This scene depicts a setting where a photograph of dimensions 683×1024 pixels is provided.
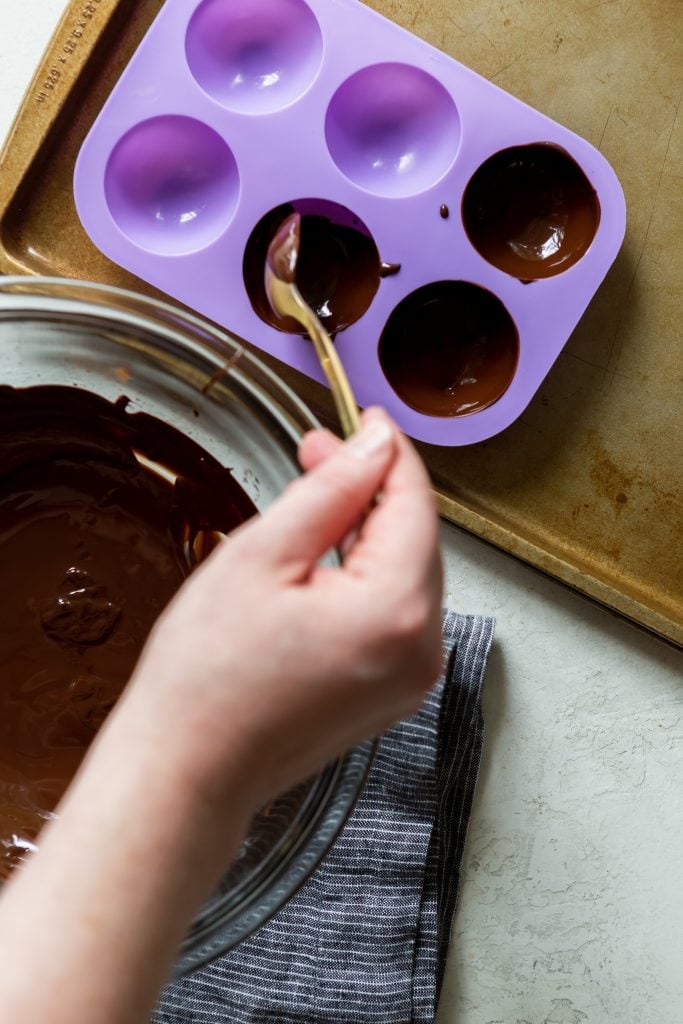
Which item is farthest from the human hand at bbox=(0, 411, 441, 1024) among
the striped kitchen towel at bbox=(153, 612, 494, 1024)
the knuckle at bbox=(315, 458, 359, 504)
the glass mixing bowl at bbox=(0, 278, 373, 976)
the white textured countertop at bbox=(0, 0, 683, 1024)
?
the white textured countertop at bbox=(0, 0, 683, 1024)

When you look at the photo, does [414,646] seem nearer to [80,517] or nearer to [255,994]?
[80,517]

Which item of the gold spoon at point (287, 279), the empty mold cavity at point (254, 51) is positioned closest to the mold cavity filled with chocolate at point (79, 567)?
the gold spoon at point (287, 279)

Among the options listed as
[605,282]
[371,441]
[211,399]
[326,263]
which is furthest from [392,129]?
[371,441]

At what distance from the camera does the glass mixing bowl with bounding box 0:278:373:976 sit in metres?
0.74

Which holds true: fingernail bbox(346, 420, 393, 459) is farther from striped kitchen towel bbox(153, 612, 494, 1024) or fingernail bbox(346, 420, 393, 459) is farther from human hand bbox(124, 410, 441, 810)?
striped kitchen towel bbox(153, 612, 494, 1024)

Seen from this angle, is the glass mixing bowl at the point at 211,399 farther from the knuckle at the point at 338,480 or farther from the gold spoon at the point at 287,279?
the knuckle at the point at 338,480

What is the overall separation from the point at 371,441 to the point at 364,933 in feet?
2.06

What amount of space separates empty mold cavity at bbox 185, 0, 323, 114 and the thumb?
1.97 feet

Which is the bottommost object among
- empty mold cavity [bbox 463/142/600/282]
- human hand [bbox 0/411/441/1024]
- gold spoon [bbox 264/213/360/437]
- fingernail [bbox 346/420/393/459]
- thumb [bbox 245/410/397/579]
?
human hand [bbox 0/411/441/1024]

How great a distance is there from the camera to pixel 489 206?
1.04 meters

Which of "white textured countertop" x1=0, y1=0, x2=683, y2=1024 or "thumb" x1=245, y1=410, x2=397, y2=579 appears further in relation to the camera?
"white textured countertop" x1=0, y1=0, x2=683, y2=1024

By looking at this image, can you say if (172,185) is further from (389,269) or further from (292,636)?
(292,636)

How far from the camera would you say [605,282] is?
1.04 m

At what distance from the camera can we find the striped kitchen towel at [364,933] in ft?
3.06
